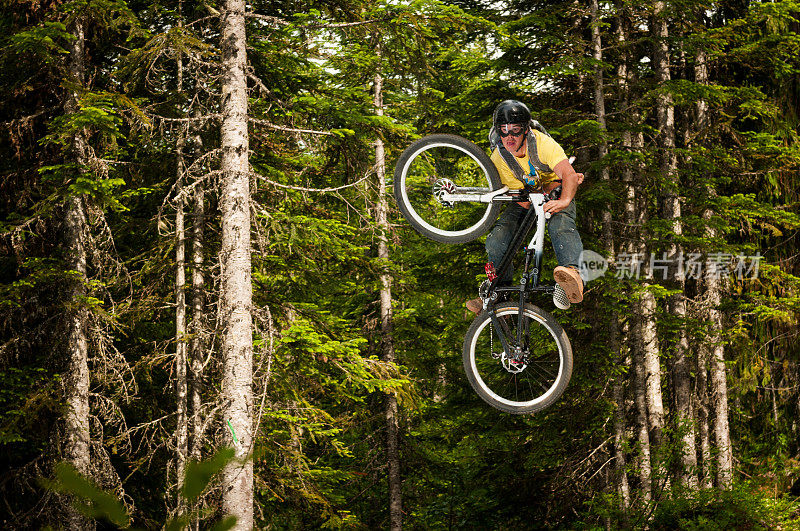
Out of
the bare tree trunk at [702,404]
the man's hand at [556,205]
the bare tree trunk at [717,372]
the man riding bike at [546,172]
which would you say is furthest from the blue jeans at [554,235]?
the bare tree trunk at [702,404]

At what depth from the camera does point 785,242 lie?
1489 centimetres

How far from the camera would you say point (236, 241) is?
32.8ft

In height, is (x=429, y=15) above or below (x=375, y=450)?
above

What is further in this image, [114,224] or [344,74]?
[344,74]

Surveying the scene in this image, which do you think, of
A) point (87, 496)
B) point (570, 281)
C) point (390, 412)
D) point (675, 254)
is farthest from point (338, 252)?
point (87, 496)

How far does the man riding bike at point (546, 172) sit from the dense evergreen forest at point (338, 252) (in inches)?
202

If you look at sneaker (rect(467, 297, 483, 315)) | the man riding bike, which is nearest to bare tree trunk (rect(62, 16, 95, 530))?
sneaker (rect(467, 297, 483, 315))

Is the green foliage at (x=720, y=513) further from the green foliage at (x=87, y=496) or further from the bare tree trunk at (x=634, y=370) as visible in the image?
the green foliage at (x=87, y=496)

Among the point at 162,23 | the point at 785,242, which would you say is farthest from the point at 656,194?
the point at 162,23

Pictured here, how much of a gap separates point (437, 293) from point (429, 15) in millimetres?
9054

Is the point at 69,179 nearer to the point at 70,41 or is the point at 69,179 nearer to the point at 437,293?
the point at 70,41

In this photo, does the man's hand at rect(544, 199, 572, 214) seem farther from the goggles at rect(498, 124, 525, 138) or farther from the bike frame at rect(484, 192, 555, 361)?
the goggles at rect(498, 124, 525, 138)

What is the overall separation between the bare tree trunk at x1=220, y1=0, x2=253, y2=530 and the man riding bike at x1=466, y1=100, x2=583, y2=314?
5.69 m

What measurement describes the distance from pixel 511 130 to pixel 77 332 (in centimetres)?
892
